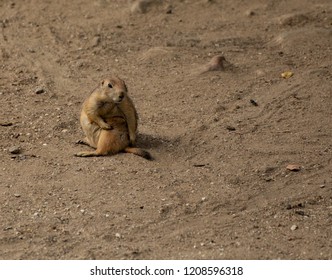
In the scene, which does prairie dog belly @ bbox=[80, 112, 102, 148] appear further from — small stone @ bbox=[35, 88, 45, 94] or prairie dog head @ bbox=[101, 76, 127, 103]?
small stone @ bbox=[35, 88, 45, 94]

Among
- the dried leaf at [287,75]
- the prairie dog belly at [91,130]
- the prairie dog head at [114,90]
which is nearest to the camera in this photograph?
the prairie dog head at [114,90]

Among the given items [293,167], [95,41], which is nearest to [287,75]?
[293,167]

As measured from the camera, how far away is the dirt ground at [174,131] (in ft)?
18.2

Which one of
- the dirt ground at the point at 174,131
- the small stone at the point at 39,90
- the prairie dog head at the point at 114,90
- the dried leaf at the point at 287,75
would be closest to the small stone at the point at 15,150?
the dirt ground at the point at 174,131

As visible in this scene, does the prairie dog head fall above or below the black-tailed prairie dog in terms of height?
above

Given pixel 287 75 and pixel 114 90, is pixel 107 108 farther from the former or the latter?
pixel 287 75

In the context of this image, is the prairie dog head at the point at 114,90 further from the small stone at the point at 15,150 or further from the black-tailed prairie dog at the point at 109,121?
the small stone at the point at 15,150

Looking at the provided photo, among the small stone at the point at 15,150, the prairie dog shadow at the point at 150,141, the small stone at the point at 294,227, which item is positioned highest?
the small stone at the point at 15,150

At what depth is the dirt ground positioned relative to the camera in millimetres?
5551

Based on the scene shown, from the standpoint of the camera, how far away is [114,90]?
21.1 ft

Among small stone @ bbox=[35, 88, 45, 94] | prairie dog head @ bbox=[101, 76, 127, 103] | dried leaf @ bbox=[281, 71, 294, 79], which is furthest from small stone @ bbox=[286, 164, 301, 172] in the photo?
small stone @ bbox=[35, 88, 45, 94]

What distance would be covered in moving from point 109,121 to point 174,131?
28.6 inches

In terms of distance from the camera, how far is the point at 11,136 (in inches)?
277

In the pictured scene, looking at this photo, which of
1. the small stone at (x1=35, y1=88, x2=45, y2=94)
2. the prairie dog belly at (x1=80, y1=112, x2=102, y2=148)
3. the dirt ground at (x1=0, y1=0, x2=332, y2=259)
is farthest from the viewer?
the small stone at (x1=35, y1=88, x2=45, y2=94)
